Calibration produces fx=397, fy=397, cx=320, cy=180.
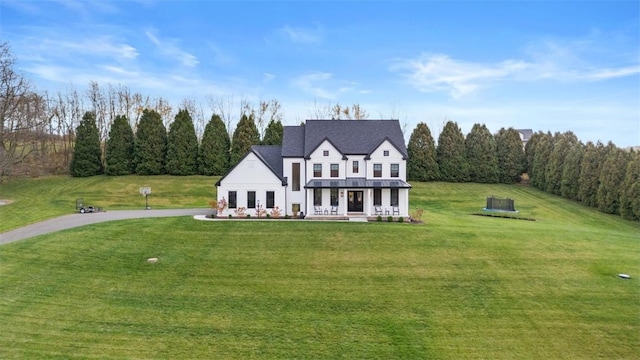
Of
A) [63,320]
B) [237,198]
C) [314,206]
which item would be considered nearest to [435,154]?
[314,206]

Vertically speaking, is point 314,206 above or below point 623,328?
above

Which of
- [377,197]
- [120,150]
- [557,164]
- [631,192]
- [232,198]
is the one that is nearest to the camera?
[232,198]

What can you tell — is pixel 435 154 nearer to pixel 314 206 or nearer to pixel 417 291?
pixel 314 206

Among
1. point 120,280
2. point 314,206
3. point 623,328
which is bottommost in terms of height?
point 623,328

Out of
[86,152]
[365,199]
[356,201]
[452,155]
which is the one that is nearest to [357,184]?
[365,199]

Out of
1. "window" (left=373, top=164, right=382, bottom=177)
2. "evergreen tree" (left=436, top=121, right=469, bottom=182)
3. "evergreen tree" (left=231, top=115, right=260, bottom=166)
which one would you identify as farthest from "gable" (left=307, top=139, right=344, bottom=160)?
"evergreen tree" (left=436, top=121, right=469, bottom=182)

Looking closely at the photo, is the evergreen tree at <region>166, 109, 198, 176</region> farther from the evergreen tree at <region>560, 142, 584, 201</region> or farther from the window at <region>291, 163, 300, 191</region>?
the evergreen tree at <region>560, 142, 584, 201</region>

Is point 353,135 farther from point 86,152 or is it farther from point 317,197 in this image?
point 86,152
